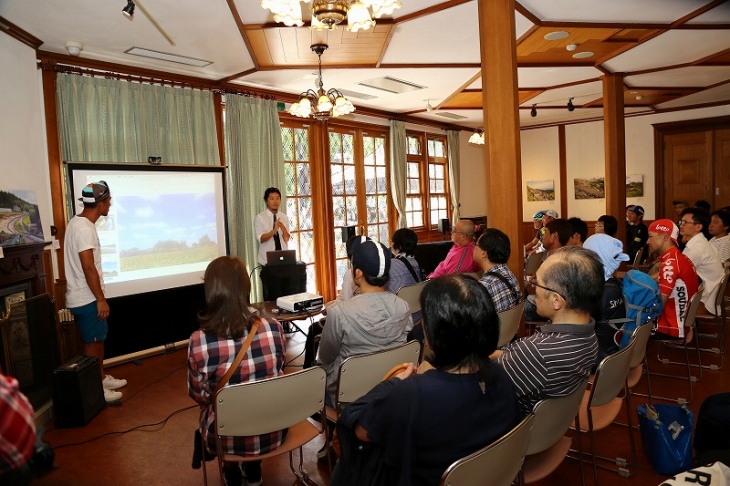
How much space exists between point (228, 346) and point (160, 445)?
167 centimetres

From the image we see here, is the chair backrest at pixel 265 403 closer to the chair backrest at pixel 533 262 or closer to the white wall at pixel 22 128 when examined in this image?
the white wall at pixel 22 128

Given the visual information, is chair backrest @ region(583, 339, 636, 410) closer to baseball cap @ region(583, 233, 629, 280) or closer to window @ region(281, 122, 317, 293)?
baseball cap @ region(583, 233, 629, 280)

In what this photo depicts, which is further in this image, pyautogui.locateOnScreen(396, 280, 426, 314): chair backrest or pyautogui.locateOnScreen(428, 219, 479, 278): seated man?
pyautogui.locateOnScreen(428, 219, 479, 278): seated man

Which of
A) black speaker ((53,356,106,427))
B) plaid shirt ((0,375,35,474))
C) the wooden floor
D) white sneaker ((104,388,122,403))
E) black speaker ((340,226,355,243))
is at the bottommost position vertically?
the wooden floor

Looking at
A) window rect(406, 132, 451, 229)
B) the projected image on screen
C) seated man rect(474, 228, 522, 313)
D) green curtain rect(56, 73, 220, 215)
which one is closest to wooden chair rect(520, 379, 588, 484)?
seated man rect(474, 228, 522, 313)

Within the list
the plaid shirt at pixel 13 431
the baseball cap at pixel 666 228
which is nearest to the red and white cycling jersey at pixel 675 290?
the baseball cap at pixel 666 228

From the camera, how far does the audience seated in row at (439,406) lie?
1.28m

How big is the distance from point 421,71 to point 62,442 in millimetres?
5386

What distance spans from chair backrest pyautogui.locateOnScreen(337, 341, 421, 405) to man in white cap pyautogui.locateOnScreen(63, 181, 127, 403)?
2.58 metres

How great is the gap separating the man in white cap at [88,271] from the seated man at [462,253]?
3025 mm

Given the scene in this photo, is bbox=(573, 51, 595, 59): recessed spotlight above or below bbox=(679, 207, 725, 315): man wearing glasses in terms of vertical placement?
above

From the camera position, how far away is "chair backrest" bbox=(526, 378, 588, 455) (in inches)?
71.3

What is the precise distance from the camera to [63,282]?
460cm

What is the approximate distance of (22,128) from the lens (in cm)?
420
